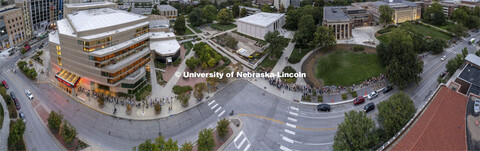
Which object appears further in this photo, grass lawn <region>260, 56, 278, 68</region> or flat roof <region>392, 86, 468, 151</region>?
grass lawn <region>260, 56, 278, 68</region>

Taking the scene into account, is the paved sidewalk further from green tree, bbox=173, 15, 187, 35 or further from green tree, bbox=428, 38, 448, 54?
green tree, bbox=428, 38, 448, 54

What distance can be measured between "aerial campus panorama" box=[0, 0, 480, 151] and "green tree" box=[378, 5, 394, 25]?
599 centimetres

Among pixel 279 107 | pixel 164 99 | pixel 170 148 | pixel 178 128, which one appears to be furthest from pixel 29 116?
pixel 279 107

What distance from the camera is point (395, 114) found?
4159 cm

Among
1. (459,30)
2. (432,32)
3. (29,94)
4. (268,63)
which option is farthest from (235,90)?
(432,32)

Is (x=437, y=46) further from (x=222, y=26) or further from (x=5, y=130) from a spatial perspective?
(x=5, y=130)

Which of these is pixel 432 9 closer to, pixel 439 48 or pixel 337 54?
pixel 439 48

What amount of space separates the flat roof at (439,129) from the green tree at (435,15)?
3288 inches

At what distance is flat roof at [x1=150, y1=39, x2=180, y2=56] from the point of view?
8256 cm

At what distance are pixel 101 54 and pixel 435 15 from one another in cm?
13060

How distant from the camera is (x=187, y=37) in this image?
108 m

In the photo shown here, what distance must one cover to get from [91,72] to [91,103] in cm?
764

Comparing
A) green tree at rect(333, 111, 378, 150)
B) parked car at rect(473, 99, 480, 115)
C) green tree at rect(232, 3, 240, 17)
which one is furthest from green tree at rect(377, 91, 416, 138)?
green tree at rect(232, 3, 240, 17)

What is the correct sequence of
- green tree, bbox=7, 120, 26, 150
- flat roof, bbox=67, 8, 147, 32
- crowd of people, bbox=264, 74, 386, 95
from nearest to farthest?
green tree, bbox=7, 120, 26, 150 → crowd of people, bbox=264, 74, 386, 95 → flat roof, bbox=67, 8, 147, 32
